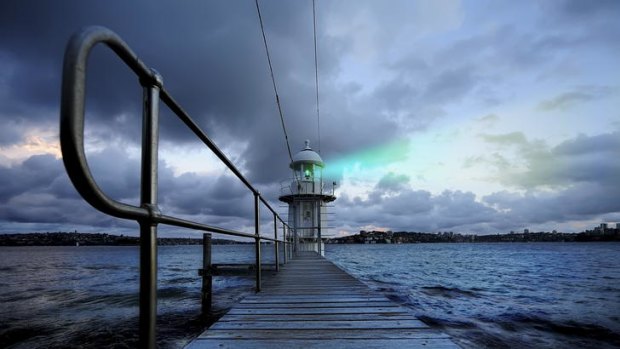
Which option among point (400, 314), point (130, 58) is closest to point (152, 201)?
point (130, 58)

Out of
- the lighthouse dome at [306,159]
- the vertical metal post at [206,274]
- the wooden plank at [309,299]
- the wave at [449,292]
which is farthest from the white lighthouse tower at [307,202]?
the wooden plank at [309,299]

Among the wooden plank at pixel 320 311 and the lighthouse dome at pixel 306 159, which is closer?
the wooden plank at pixel 320 311

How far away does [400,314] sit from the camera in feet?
7.41

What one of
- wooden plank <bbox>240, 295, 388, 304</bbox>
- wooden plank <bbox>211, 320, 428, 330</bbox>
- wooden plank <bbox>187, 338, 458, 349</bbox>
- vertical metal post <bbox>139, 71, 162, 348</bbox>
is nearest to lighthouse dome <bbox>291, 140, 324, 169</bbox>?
wooden plank <bbox>240, 295, 388, 304</bbox>

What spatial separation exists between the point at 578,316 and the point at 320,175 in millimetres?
11920

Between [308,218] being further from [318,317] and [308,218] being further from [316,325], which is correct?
[316,325]

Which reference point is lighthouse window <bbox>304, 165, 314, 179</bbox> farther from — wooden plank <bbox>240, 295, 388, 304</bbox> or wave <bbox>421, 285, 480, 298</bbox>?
wooden plank <bbox>240, 295, 388, 304</bbox>

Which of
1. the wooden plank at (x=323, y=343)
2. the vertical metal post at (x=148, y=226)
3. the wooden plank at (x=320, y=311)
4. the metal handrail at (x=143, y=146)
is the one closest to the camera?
the metal handrail at (x=143, y=146)

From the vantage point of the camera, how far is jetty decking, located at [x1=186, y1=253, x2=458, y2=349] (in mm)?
1719

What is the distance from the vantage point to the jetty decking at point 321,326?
1.72 metres

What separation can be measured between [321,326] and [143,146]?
154 centimetres

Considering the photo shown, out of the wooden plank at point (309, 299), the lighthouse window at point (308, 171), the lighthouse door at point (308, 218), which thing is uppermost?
the lighthouse window at point (308, 171)

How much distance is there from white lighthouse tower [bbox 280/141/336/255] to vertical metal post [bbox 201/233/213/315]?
27.0 ft

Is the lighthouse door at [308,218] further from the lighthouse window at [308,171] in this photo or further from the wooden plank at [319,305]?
the wooden plank at [319,305]
